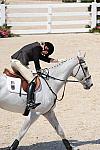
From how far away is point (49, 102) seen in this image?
23.8 feet

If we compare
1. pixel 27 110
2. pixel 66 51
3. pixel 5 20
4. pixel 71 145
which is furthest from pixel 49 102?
pixel 5 20

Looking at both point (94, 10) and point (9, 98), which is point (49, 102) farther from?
Answer: point (94, 10)

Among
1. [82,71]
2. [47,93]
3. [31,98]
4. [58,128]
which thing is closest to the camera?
[31,98]

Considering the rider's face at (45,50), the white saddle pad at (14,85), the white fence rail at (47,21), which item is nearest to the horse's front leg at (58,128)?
the white saddle pad at (14,85)

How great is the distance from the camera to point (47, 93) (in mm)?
7277

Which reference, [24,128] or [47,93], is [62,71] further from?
[24,128]

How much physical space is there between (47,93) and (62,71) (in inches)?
17.6

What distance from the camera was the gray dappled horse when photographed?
716cm

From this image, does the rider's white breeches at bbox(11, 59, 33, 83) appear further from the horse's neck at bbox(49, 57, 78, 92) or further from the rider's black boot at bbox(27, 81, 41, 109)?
the horse's neck at bbox(49, 57, 78, 92)

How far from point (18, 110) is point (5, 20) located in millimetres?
15658

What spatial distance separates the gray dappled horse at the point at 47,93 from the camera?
23.5 feet

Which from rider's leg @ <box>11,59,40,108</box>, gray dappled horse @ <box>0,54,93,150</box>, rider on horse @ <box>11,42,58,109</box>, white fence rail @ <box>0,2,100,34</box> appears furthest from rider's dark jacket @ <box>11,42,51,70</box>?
white fence rail @ <box>0,2,100,34</box>

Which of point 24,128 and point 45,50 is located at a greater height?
point 45,50

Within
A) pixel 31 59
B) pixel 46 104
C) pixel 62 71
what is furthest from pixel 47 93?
pixel 31 59
